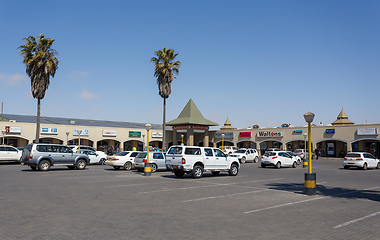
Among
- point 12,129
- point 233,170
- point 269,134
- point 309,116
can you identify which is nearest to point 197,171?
point 233,170

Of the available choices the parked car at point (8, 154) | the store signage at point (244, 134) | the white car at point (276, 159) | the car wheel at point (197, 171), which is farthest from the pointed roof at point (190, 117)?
the car wheel at point (197, 171)

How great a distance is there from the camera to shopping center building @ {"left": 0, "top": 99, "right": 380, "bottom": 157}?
4866cm

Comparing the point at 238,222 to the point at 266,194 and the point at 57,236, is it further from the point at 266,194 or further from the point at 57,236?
the point at 266,194

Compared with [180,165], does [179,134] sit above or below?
above

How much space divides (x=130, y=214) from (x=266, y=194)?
6.32m

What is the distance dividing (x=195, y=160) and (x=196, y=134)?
47.3 meters

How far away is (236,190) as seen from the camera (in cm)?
1470

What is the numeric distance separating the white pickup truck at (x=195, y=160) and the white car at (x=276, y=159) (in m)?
Result: 10.1

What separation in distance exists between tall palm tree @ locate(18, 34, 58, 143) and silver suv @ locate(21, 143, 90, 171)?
1302 cm

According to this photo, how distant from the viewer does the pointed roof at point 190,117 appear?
61281 millimetres

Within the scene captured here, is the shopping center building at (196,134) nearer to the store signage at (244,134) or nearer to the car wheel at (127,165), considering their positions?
the store signage at (244,134)

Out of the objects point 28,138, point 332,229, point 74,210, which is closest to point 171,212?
point 74,210

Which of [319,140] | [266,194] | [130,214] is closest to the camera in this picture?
[130,214]

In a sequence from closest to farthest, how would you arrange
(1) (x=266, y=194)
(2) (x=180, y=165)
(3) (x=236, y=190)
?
(1) (x=266, y=194) < (3) (x=236, y=190) < (2) (x=180, y=165)
